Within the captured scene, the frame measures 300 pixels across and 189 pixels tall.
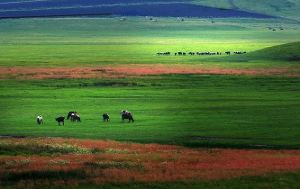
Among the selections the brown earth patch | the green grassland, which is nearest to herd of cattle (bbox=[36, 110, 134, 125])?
the brown earth patch

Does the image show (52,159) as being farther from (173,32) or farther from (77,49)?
(173,32)

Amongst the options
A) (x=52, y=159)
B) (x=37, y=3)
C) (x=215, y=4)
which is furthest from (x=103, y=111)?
(x=215, y=4)

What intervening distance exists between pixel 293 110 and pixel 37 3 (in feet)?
418

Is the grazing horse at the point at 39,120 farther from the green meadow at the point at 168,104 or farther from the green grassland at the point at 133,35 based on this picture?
the green grassland at the point at 133,35

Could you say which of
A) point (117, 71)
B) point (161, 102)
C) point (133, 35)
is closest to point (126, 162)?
point (161, 102)

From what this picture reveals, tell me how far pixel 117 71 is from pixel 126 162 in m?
48.0

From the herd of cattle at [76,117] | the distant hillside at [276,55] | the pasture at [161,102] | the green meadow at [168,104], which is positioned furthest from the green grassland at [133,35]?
the herd of cattle at [76,117]

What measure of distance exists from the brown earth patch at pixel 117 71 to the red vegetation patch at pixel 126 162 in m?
38.0

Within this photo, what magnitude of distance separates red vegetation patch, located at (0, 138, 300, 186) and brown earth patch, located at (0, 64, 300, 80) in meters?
38.0

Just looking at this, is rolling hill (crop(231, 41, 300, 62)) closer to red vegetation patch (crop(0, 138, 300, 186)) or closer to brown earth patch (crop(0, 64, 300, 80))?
brown earth patch (crop(0, 64, 300, 80))

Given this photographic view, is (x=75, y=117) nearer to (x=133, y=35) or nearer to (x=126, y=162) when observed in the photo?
(x=126, y=162)

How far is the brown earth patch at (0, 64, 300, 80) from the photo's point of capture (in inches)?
2776

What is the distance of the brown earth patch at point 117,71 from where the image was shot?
70500 mm

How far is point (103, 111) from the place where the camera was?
4431cm
